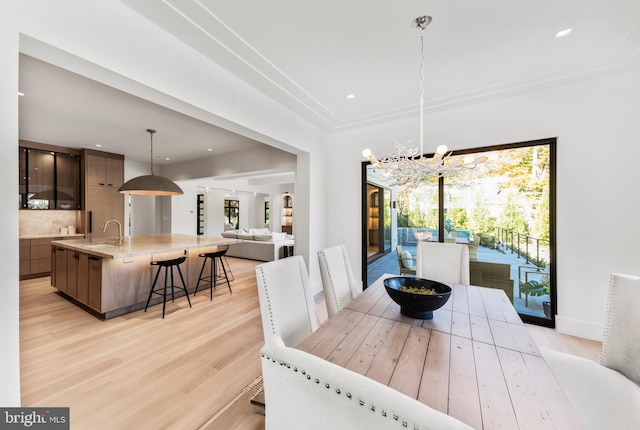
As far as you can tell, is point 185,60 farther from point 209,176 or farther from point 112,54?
point 209,176

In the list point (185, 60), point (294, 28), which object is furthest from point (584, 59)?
point (185, 60)

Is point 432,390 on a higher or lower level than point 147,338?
higher

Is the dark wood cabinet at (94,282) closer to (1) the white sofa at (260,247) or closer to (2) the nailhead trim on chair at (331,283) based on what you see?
(2) the nailhead trim on chair at (331,283)

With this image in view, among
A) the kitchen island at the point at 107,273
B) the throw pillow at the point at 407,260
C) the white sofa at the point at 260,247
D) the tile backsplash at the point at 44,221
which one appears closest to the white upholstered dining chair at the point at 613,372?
the throw pillow at the point at 407,260

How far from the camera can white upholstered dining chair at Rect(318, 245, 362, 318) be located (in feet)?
6.76

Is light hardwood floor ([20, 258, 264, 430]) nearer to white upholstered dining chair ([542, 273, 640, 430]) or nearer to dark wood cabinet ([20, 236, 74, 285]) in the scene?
white upholstered dining chair ([542, 273, 640, 430])

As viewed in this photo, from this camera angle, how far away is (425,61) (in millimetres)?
2408

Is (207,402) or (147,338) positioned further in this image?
(147,338)

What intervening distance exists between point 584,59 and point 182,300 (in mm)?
5614

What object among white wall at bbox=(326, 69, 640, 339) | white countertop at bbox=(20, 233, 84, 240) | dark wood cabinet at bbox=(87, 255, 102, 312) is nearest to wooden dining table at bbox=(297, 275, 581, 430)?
white wall at bbox=(326, 69, 640, 339)

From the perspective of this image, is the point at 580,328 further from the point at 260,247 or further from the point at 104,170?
the point at 104,170

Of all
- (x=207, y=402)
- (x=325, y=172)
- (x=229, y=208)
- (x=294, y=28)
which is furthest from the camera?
(x=229, y=208)

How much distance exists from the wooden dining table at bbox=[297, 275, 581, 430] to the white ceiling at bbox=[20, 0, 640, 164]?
2133 millimetres

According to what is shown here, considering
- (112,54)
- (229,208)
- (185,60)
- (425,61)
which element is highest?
(425,61)
